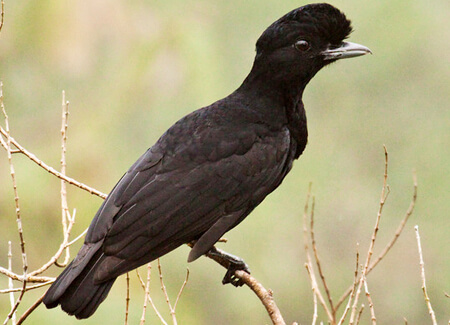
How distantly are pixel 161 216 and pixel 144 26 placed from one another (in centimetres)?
665

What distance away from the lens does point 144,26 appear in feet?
32.1

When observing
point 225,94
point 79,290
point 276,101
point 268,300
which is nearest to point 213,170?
point 276,101

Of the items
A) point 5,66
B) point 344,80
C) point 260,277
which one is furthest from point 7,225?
point 344,80

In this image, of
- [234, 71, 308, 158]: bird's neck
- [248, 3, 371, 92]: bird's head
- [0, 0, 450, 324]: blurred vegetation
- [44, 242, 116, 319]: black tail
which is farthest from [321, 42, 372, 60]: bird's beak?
[0, 0, 450, 324]: blurred vegetation

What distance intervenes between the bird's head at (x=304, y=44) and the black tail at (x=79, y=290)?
145 cm

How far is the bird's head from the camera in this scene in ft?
12.8

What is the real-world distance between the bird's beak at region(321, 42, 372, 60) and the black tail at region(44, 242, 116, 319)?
63.6 inches

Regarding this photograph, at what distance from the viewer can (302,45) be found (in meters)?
3.93

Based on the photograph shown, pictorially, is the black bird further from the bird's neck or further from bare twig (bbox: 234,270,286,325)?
bare twig (bbox: 234,270,286,325)

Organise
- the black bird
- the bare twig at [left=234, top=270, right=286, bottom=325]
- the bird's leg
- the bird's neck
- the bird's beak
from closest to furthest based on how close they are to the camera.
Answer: the bare twig at [left=234, top=270, right=286, bottom=325], the black bird, the bird's leg, the bird's beak, the bird's neck

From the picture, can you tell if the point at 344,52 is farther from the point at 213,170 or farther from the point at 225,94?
the point at 225,94

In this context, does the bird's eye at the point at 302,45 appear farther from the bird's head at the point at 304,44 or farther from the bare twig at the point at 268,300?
the bare twig at the point at 268,300

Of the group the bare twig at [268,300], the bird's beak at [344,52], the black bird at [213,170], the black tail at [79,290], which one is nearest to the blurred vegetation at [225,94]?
the black bird at [213,170]

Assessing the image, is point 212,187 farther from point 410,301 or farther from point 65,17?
point 65,17
